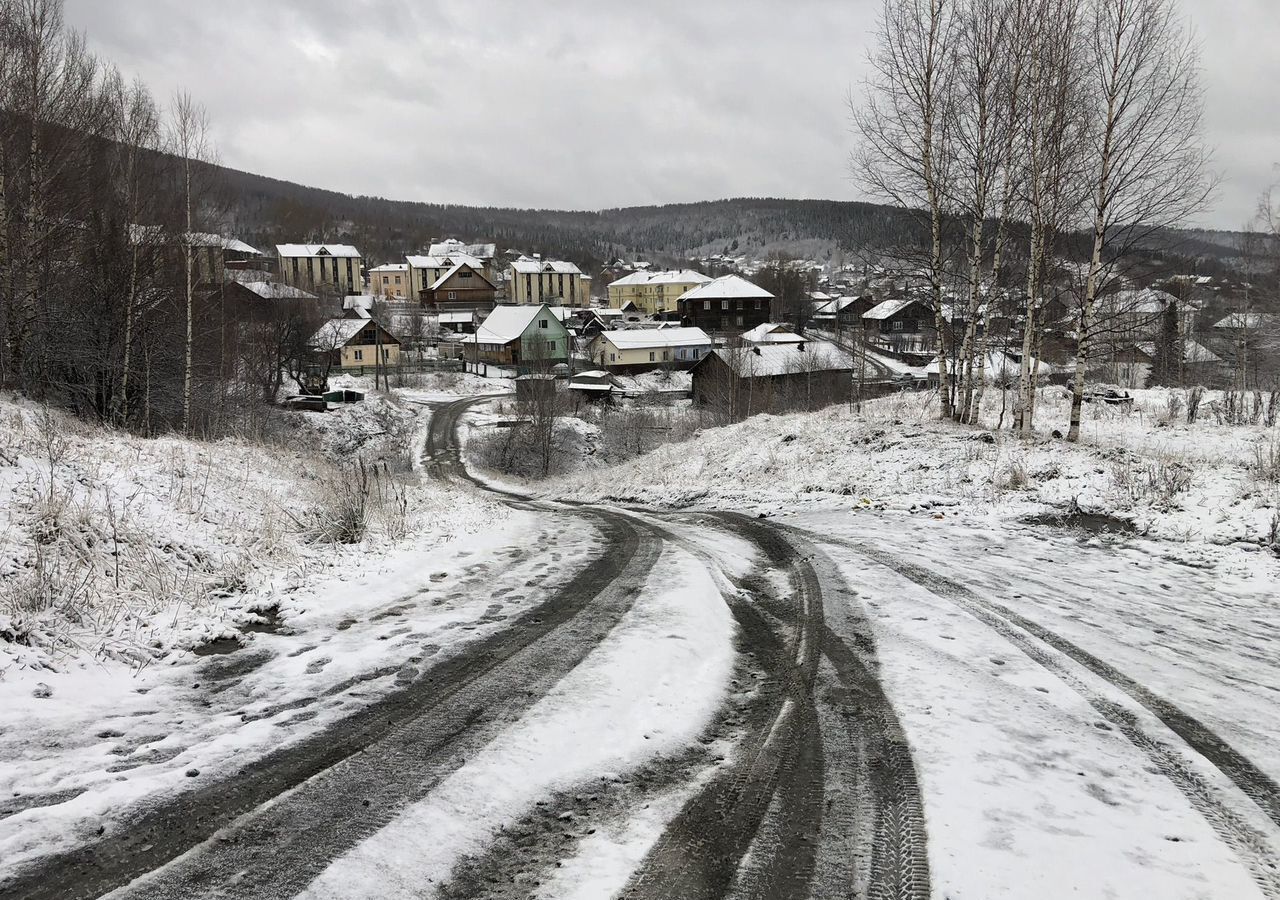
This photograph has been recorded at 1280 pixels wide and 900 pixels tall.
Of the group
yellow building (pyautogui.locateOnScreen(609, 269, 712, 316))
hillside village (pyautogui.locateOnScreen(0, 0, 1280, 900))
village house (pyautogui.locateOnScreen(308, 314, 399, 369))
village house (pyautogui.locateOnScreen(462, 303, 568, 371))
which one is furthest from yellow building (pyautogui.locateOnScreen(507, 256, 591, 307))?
hillside village (pyautogui.locateOnScreen(0, 0, 1280, 900))

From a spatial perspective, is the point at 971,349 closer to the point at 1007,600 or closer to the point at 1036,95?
the point at 1036,95

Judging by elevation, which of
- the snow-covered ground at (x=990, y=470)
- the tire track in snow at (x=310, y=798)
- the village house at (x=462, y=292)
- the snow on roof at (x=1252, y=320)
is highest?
the village house at (x=462, y=292)

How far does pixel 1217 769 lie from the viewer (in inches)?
161

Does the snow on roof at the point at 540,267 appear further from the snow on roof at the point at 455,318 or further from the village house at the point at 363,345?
the village house at the point at 363,345

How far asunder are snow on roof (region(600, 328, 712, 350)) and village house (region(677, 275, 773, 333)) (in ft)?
58.1

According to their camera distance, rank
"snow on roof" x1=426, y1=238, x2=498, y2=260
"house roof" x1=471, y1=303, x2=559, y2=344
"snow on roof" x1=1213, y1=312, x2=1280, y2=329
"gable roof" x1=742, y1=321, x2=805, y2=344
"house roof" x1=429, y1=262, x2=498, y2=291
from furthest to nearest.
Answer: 1. "snow on roof" x1=426, y1=238, x2=498, y2=260
2. "house roof" x1=429, y1=262, x2=498, y2=291
3. "house roof" x1=471, y1=303, x2=559, y2=344
4. "gable roof" x1=742, y1=321, x2=805, y2=344
5. "snow on roof" x1=1213, y1=312, x2=1280, y2=329

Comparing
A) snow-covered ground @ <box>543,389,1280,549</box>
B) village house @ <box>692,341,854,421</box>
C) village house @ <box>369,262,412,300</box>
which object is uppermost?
village house @ <box>369,262,412,300</box>

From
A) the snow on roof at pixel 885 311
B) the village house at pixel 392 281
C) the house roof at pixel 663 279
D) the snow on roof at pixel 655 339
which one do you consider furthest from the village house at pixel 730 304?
the village house at pixel 392 281

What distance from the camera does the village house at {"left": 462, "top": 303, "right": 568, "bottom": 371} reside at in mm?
73375

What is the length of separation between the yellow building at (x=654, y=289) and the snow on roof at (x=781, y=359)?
68337 millimetres

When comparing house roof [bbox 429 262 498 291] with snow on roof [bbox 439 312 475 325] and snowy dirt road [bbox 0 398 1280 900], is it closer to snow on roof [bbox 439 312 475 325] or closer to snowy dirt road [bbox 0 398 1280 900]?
snow on roof [bbox 439 312 475 325]

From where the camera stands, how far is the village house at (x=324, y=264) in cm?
10712

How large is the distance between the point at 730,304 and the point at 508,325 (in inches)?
1316

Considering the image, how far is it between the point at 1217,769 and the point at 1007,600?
3202mm
